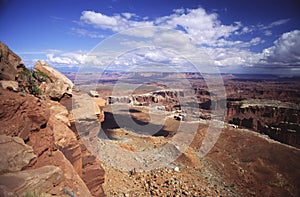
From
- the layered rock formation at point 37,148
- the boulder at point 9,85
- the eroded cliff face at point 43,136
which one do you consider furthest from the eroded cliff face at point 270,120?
the boulder at point 9,85

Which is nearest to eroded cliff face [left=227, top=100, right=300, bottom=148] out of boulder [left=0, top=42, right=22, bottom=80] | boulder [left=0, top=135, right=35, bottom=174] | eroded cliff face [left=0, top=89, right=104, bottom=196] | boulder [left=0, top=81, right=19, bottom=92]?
eroded cliff face [left=0, top=89, right=104, bottom=196]

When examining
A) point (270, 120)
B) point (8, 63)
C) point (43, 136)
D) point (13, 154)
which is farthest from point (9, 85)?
point (270, 120)

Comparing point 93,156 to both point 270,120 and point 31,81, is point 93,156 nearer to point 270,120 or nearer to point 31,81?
point 31,81

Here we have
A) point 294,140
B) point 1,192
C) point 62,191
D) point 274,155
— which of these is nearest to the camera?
point 1,192

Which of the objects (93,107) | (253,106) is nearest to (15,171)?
(93,107)

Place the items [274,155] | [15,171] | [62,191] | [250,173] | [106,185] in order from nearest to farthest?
[15,171], [62,191], [106,185], [250,173], [274,155]

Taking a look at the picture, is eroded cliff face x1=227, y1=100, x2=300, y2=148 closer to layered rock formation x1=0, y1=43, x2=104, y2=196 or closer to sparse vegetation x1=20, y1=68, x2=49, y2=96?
layered rock formation x1=0, y1=43, x2=104, y2=196

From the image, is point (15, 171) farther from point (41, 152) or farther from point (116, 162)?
point (116, 162)
